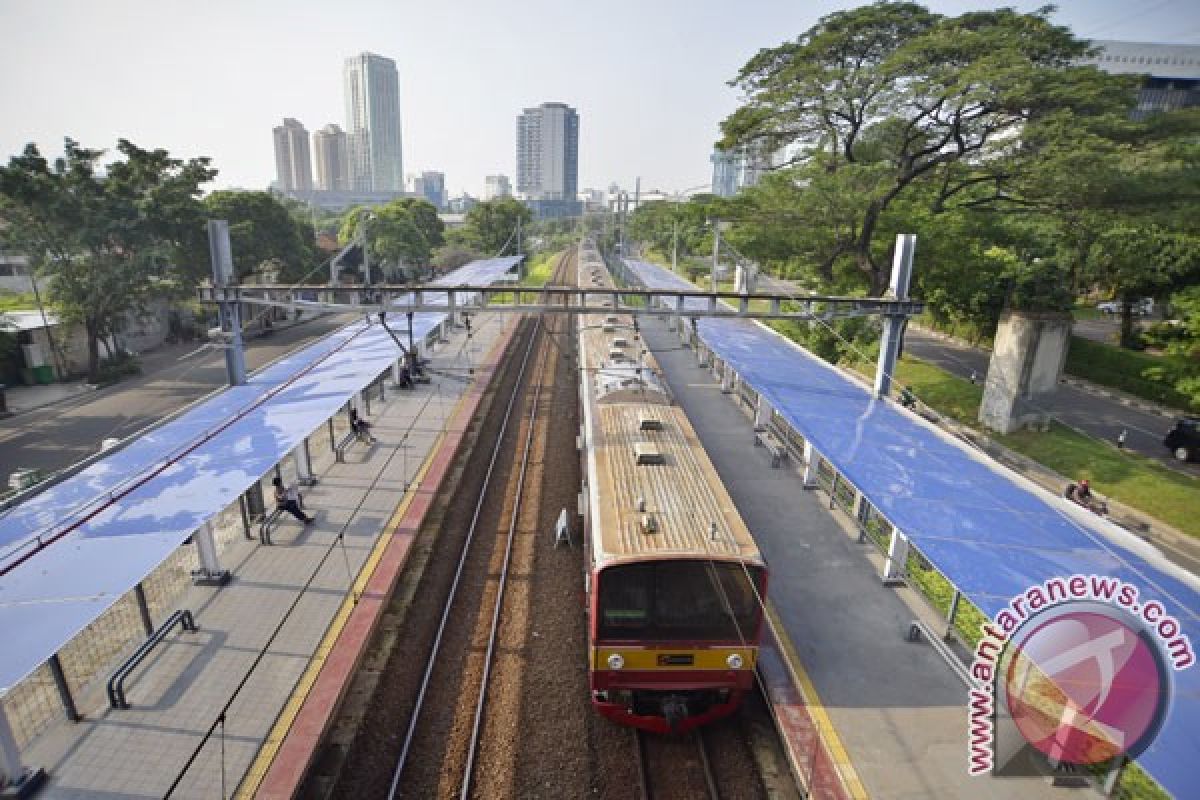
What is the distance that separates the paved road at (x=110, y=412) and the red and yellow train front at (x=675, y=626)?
17.1 m

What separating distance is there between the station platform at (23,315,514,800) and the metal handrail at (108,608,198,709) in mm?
112

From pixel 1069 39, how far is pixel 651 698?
76.4ft

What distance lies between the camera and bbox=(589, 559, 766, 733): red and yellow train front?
704 cm

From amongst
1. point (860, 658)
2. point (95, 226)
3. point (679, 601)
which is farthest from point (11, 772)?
point (95, 226)

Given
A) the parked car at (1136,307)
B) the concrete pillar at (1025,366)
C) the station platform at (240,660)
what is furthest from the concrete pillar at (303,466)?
the parked car at (1136,307)

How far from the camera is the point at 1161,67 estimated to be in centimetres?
7000

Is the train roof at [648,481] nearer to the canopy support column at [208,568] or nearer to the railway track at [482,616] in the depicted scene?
the railway track at [482,616]

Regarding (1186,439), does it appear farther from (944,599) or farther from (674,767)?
(674,767)

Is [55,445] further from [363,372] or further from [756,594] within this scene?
[756,594]

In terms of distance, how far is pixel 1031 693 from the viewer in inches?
321

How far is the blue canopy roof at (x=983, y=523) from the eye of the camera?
558cm

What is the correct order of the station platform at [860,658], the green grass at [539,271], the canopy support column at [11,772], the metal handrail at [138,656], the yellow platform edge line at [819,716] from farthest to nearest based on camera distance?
the green grass at [539,271]
the metal handrail at [138,656]
the station platform at [860,658]
the yellow platform edge line at [819,716]
the canopy support column at [11,772]

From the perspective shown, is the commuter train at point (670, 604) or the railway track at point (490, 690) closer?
the commuter train at point (670, 604)

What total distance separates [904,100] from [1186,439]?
1342cm
